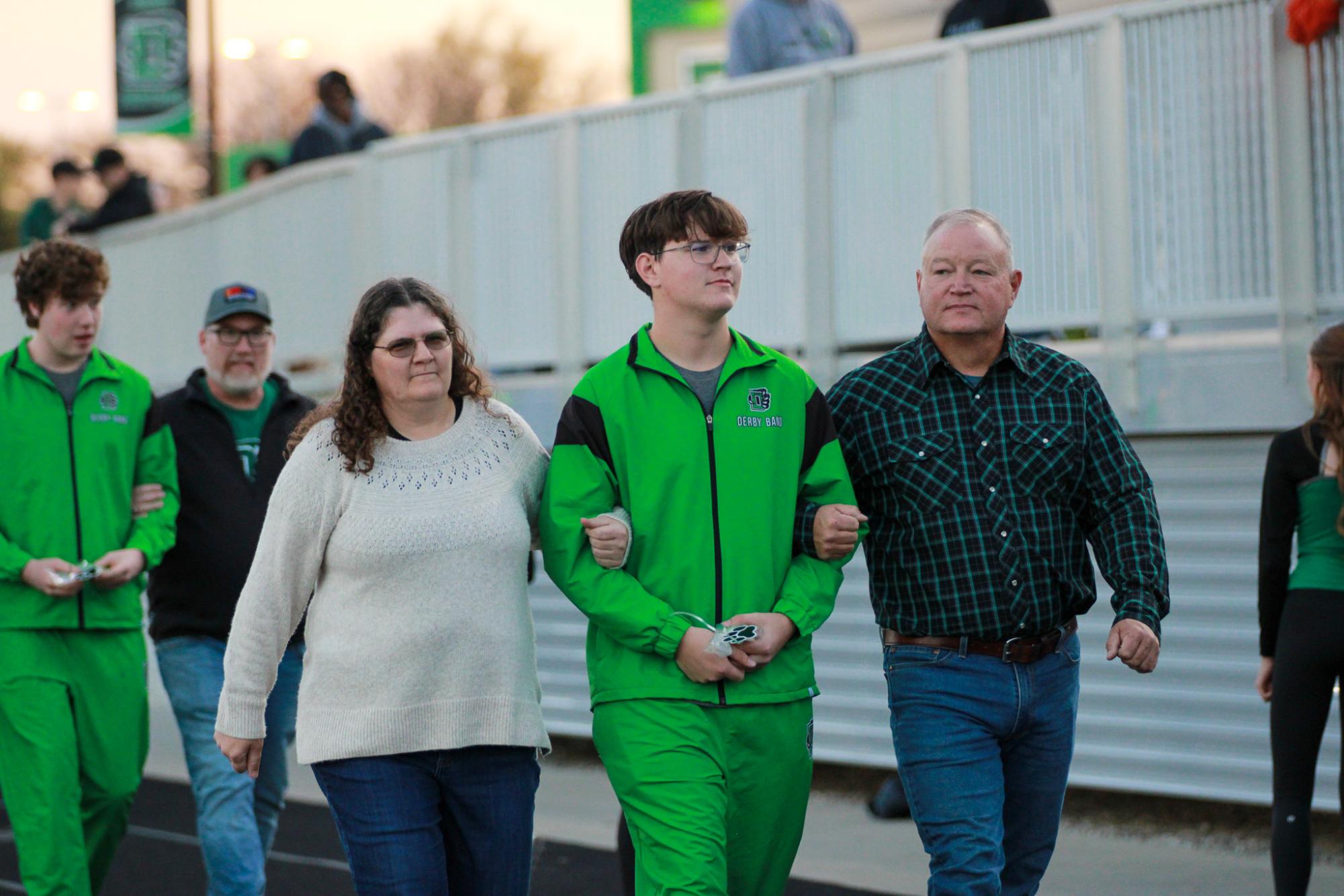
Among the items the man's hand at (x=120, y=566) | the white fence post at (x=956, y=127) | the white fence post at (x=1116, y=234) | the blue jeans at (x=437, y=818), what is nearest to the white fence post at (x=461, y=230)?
→ the white fence post at (x=956, y=127)

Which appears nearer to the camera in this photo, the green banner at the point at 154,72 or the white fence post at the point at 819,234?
the white fence post at the point at 819,234

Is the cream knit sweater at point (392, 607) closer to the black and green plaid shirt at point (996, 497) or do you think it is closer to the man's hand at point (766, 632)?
the man's hand at point (766, 632)

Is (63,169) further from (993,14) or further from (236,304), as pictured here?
(236,304)

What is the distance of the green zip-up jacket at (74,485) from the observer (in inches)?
239

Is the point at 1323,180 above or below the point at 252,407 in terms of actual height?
above

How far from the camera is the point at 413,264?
11.5 metres

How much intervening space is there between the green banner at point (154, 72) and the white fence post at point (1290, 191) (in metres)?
12.5

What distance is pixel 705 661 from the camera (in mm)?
4188

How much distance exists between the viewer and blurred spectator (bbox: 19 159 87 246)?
689 inches

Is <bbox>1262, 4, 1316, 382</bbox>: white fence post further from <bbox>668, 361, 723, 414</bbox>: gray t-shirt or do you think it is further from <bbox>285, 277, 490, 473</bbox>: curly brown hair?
<bbox>285, 277, 490, 473</bbox>: curly brown hair

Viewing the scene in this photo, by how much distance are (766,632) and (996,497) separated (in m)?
0.78

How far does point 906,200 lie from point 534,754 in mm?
5061

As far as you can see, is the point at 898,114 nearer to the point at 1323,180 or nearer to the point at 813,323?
the point at 813,323

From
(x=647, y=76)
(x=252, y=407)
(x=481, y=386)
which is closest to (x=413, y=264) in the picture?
(x=252, y=407)
